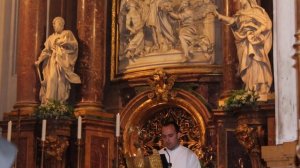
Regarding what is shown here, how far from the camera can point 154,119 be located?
998cm

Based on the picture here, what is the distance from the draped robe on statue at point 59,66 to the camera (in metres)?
9.94

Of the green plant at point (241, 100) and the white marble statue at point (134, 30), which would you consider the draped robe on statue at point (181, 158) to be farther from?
the white marble statue at point (134, 30)

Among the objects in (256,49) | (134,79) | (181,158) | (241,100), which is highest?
(256,49)

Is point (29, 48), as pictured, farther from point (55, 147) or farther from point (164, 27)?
point (164, 27)

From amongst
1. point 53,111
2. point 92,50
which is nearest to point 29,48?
point 92,50

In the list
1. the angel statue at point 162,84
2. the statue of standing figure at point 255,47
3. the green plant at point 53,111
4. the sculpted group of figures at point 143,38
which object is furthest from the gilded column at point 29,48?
the statue of standing figure at point 255,47

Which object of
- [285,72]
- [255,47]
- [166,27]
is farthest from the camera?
[166,27]

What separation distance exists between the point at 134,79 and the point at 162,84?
740mm

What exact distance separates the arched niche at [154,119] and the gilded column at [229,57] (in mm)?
677

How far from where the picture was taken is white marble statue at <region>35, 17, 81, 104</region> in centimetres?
994

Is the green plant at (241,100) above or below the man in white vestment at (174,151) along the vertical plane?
above

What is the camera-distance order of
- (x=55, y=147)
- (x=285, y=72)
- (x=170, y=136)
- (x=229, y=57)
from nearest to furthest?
1. (x=170, y=136)
2. (x=285, y=72)
3. (x=229, y=57)
4. (x=55, y=147)

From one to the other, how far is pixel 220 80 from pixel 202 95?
0.39 m

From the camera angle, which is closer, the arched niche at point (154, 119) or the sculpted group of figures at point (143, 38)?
the arched niche at point (154, 119)
